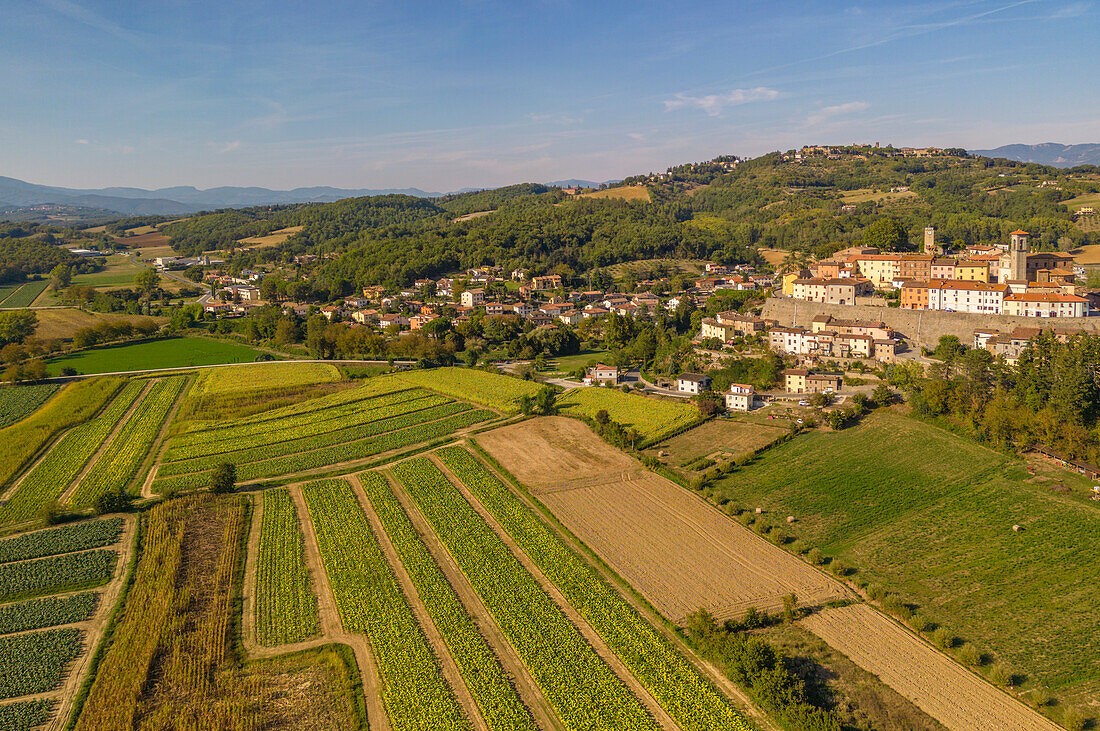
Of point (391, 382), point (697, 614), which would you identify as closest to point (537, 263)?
point (391, 382)

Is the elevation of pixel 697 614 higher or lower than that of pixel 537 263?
lower

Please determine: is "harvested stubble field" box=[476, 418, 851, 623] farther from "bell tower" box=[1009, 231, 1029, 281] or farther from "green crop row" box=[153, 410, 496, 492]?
"bell tower" box=[1009, 231, 1029, 281]

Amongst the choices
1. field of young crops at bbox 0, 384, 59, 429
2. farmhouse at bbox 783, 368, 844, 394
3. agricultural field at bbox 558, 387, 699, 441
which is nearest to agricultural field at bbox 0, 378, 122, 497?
field of young crops at bbox 0, 384, 59, 429

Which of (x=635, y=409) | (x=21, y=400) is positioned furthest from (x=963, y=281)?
(x=21, y=400)

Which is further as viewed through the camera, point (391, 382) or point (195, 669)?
point (391, 382)

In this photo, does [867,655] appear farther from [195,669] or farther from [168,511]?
[168,511]

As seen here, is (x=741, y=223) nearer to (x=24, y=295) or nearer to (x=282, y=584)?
(x=282, y=584)
